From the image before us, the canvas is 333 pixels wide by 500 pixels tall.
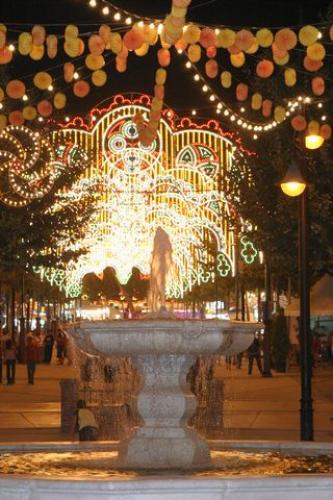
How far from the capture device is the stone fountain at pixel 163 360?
40.8 ft

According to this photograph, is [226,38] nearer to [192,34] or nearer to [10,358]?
[192,34]

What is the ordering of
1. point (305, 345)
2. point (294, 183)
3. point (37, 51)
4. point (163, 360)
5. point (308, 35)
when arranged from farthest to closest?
point (294, 183) < point (305, 345) < point (37, 51) < point (308, 35) < point (163, 360)

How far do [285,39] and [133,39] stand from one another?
1849mm

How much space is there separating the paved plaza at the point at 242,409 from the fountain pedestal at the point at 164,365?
6.95 metres

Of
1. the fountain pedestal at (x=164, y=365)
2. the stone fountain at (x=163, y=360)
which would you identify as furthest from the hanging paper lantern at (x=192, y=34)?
the fountain pedestal at (x=164, y=365)

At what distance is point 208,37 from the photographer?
1553cm

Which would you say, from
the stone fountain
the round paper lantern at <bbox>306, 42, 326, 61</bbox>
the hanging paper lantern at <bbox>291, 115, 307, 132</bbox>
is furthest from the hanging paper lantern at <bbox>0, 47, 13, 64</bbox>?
the hanging paper lantern at <bbox>291, 115, 307, 132</bbox>

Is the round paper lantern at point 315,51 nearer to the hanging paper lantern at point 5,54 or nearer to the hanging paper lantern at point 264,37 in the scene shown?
the hanging paper lantern at point 264,37

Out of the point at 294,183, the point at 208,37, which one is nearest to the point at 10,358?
the point at 294,183

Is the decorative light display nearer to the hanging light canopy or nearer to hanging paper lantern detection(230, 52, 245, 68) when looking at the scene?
the hanging light canopy

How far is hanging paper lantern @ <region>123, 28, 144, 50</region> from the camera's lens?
1542cm

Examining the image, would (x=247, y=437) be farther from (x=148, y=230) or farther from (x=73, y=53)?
(x=148, y=230)

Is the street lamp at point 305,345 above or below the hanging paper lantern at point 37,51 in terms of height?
below

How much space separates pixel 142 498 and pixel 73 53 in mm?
7259
